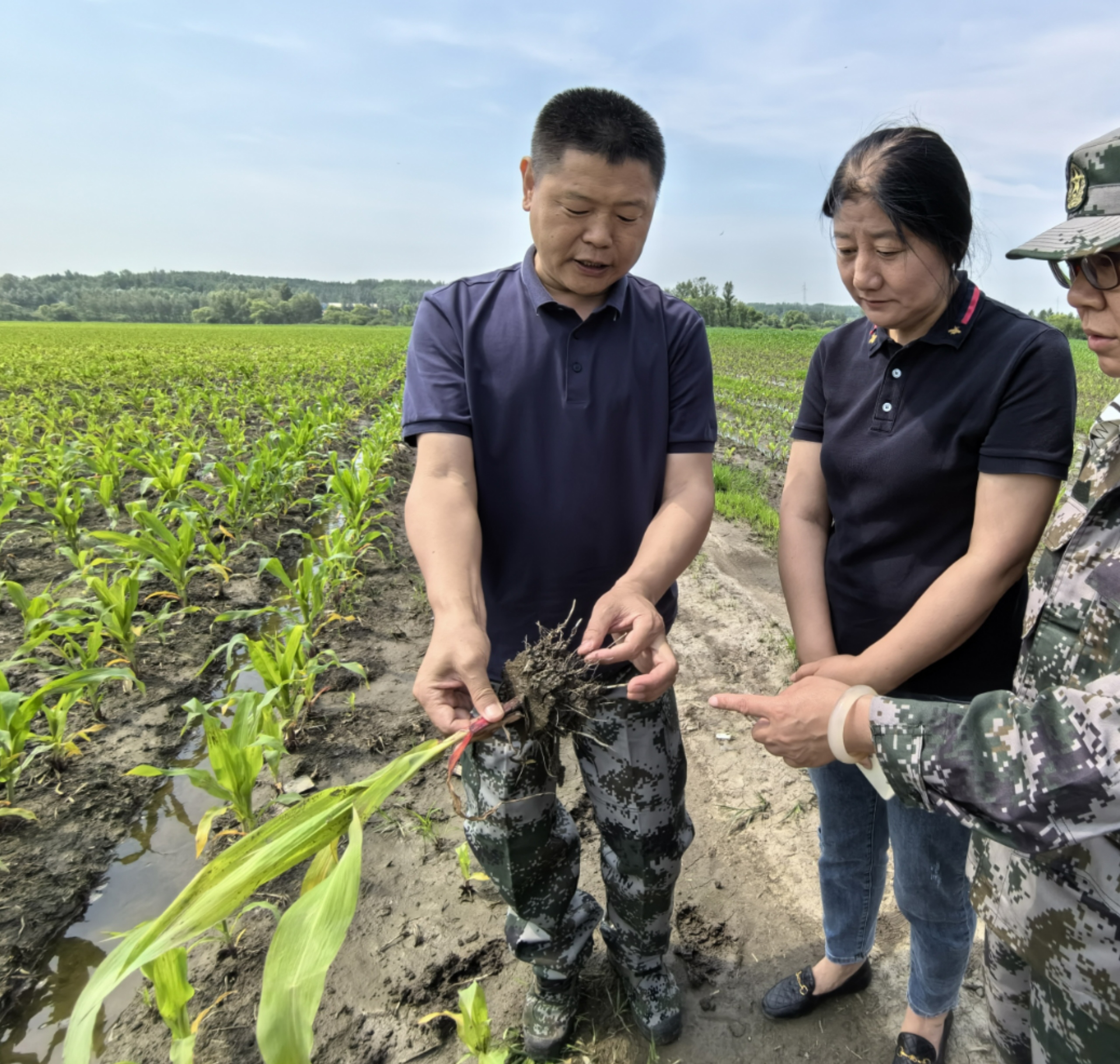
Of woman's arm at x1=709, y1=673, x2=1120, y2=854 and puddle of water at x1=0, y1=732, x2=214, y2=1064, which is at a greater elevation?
woman's arm at x1=709, y1=673, x2=1120, y2=854

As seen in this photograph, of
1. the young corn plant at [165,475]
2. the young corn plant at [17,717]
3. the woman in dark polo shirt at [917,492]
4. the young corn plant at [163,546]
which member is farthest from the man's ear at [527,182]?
the young corn plant at [165,475]

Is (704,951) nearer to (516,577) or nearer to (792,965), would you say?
(792,965)

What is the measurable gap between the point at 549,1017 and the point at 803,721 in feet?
3.58

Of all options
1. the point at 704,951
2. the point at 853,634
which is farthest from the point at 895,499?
the point at 704,951

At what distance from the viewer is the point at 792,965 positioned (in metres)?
1.91

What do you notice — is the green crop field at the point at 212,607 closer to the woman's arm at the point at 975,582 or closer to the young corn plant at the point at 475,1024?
the young corn plant at the point at 475,1024

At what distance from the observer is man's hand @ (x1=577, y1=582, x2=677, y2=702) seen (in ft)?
4.33

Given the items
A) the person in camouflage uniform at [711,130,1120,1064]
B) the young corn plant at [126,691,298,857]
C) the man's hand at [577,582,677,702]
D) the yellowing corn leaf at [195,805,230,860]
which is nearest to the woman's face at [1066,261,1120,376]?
the person in camouflage uniform at [711,130,1120,1064]

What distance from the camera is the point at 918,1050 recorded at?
5.11ft

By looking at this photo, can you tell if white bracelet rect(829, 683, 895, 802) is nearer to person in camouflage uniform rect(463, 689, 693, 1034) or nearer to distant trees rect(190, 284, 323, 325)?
person in camouflage uniform rect(463, 689, 693, 1034)

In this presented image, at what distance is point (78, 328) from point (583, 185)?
5601cm

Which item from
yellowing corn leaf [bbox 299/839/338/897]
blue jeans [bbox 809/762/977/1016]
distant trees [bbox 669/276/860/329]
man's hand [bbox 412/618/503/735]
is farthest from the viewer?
distant trees [bbox 669/276/860/329]

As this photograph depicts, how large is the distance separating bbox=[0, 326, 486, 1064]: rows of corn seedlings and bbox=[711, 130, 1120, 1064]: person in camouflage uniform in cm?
78

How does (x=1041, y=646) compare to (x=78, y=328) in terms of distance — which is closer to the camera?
(x=1041, y=646)
